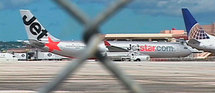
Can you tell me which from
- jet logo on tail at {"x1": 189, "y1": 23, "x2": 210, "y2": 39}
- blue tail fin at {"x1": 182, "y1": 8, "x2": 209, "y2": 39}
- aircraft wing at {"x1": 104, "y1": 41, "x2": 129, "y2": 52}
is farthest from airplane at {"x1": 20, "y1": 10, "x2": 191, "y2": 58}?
jet logo on tail at {"x1": 189, "y1": 23, "x2": 210, "y2": 39}

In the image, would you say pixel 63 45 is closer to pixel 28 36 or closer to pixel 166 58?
pixel 28 36

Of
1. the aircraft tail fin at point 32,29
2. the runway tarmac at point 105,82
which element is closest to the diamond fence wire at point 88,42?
the runway tarmac at point 105,82

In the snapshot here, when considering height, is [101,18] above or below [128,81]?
above

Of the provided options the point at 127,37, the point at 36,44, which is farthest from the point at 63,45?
the point at 127,37

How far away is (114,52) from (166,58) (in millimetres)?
11758

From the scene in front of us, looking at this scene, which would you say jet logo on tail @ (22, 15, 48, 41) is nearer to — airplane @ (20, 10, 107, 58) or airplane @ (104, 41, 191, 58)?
airplane @ (20, 10, 107, 58)

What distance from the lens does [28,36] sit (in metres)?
95.0

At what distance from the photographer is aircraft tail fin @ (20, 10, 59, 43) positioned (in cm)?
9449

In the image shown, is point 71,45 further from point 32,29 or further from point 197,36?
point 197,36

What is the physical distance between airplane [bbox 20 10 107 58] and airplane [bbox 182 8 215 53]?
16.1 m

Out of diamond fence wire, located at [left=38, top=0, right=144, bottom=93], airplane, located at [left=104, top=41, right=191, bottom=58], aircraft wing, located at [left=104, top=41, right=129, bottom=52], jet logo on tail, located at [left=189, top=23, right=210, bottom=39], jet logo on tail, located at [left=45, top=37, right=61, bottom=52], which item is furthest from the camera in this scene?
aircraft wing, located at [left=104, top=41, right=129, bottom=52]

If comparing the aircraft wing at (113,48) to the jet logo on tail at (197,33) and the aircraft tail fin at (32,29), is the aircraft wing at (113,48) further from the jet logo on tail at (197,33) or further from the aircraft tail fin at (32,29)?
the jet logo on tail at (197,33)

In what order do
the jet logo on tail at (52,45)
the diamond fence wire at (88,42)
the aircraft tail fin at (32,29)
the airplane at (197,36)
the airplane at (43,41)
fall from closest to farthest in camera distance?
the diamond fence wire at (88,42) → the airplane at (197,36) → the jet logo on tail at (52,45) → the airplane at (43,41) → the aircraft tail fin at (32,29)

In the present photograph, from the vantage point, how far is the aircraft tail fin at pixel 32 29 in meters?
94.5
